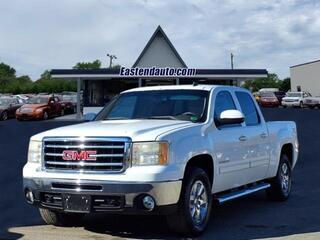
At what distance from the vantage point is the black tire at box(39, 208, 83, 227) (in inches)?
282

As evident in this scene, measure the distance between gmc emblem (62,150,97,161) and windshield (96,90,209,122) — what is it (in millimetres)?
1356

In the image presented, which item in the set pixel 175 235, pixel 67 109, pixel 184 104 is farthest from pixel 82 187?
pixel 67 109

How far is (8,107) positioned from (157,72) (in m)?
10.8

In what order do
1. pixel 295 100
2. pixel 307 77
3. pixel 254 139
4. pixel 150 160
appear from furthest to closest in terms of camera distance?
pixel 307 77, pixel 295 100, pixel 254 139, pixel 150 160

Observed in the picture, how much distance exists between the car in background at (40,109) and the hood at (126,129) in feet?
101

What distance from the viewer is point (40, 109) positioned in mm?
37812

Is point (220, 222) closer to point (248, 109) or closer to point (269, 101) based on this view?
point (248, 109)

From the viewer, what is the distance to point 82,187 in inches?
245

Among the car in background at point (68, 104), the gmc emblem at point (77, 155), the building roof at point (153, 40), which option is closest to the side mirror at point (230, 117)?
the gmc emblem at point (77, 155)

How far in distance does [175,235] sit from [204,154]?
3.41 feet

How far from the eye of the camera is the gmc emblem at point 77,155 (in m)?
6.29

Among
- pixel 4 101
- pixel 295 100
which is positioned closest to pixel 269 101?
pixel 295 100

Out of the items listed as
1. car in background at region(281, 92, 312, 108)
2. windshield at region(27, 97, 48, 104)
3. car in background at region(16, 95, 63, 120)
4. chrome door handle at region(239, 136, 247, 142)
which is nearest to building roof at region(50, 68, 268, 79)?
windshield at region(27, 97, 48, 104)

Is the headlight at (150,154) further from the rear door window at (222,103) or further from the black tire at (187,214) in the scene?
the rear door window at (222,103)
